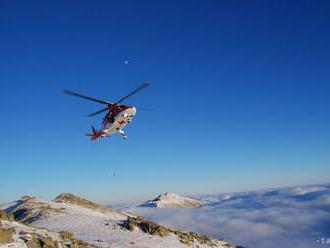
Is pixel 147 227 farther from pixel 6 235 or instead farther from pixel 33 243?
pixel 6 235

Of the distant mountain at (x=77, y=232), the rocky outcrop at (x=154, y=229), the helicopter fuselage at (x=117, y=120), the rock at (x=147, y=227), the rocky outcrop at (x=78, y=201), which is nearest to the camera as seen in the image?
the distant mountain at (x=77, y=232)

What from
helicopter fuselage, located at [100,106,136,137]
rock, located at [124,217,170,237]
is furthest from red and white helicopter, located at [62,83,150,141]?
rock, located at [124,217,170,237]

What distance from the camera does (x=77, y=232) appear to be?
3859 centimetres

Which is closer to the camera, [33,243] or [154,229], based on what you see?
[33,243]

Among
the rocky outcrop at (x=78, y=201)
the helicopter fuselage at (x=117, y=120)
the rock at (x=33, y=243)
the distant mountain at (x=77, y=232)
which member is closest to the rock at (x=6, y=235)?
the distant mountain at (x=77, y=232)

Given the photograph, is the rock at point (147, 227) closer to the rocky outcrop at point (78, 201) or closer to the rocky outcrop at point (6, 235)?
the rocky outcrop at point (6, 235)

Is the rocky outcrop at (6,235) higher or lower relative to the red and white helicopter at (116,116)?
lower

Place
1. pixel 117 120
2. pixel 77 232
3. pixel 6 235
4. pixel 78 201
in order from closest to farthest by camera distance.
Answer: pixel 6 235
pixel 77 232
pixel 117 120
pixel 78 201

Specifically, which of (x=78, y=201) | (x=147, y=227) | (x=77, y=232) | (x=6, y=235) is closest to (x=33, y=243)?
(x=6, y=235)

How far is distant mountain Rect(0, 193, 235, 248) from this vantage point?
26516 millimetres

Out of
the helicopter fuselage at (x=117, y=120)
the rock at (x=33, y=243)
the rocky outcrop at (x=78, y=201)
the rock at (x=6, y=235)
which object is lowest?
the rock at (x=33, y=243)

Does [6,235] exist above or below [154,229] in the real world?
below

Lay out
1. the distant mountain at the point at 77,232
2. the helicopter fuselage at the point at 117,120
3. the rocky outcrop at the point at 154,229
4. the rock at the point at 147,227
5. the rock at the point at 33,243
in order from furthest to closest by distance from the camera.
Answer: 1. the helicopter fuselage at the point at 117,120
2. the rocky outcrop at the point at 154,229
3. the rock at the point at 147,227
4. the distant mountain at the point at 77,232
5. the rock at the point at 33,243

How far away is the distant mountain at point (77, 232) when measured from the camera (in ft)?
87.0
